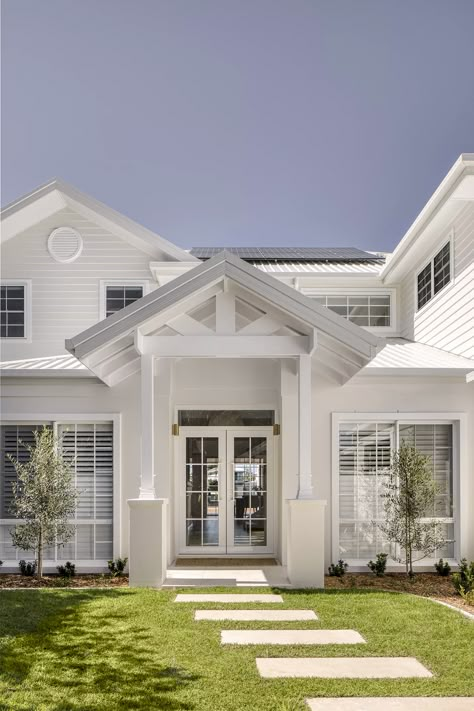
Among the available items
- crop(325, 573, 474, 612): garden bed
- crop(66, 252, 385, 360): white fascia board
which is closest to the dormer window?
crop(66, 252, 385, 360): white fascia board

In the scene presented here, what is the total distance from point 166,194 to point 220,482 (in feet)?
46.6

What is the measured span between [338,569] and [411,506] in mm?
1553

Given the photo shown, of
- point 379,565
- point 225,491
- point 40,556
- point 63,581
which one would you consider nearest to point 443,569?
point 379,565

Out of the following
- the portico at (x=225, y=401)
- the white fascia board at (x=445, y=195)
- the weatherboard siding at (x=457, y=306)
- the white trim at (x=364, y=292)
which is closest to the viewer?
the portico at (x=225, y=401)

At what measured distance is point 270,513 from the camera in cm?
1154

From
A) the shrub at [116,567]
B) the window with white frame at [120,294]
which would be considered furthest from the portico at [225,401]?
the window with white frame at [120,294]

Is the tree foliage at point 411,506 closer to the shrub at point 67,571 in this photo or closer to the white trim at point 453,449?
the white trim at point 453,449

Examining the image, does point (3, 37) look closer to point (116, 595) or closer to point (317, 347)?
point (317, 347)

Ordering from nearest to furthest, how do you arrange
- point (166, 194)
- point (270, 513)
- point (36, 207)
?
point (270, 513) → point (36, 207) → point (166, 194)

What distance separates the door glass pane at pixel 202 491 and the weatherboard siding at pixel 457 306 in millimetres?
4680

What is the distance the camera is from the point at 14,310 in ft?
47.0

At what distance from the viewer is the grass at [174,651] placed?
4797 mm

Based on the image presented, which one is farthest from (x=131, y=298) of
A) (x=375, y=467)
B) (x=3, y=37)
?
(x=375, y=467)

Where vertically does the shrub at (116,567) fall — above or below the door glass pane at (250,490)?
below
